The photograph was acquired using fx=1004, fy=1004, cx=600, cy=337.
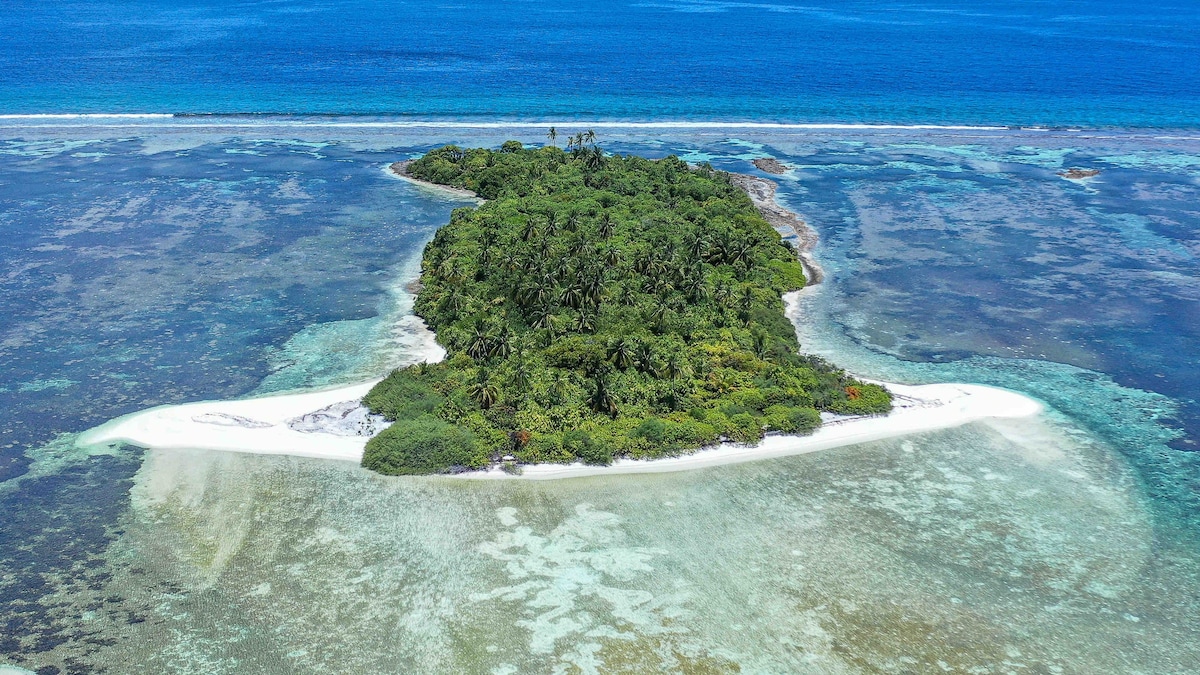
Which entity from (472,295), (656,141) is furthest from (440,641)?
(656,141)

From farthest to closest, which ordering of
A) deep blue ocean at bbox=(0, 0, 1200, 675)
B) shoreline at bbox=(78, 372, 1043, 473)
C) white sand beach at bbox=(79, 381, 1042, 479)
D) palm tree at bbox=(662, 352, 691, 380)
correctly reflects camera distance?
1. palm tree at bbox=(662, 352, 691, 380)
2. white sand beach at bbox=(79, 381, 1042, 479)
3. shoreline at bbox=(78, 372, 1043, 473)
4. deep blue ocean at bbox=(0, 0, 1200, 675)

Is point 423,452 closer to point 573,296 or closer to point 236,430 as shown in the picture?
point 236,430

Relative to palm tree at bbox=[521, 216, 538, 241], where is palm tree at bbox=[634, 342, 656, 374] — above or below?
below

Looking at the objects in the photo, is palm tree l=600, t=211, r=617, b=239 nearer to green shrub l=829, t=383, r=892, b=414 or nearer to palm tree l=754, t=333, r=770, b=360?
palm tree l=754, t=333, r=770, b=360

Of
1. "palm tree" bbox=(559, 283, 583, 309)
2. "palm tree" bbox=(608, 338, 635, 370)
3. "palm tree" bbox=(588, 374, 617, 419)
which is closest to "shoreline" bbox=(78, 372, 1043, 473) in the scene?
"palm tree" bbox=(588, 374, 617, 419)

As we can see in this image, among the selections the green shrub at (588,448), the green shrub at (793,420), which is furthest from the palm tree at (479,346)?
the green shrub at (793,420)

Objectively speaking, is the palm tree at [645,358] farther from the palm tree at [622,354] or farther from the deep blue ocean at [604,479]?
the deep blue ocean at [604,479]

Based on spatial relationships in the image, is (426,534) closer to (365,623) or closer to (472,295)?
(365,623)
